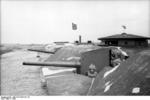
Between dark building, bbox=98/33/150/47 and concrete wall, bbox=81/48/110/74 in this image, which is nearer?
concrete wall, bbox=81/48/110/74

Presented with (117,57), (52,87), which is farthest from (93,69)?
(52,87)

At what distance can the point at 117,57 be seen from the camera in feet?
35.9

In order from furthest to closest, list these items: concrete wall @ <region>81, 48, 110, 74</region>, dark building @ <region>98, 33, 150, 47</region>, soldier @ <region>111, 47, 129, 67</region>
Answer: dark building @ <region>98, 33, 150, 47</region>
concrete wall @ <region>81, 48, 110, 74</region>
soldier @ <region>111, 47, 129, 67</region>

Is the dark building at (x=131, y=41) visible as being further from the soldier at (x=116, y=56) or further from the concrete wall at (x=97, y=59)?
the concrete wall at (x=97, y=59)

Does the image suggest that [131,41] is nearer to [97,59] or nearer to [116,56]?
[116,56]

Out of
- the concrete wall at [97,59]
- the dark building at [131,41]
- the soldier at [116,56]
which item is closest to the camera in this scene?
the soldier at [116,56]

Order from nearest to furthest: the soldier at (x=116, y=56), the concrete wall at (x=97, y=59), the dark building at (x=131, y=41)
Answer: the soldier at (x=116, y=56) → the concrete wall at (x=97, y=59) → the dark building at (x=131, y=41)

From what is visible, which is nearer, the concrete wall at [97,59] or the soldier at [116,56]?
the soldier at [116,56]

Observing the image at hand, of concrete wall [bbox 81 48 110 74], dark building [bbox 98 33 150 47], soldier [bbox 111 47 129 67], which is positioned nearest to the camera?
soldier [bbox 111 47 129 67]

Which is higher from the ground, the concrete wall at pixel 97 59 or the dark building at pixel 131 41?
the dark building at pixel 131 41

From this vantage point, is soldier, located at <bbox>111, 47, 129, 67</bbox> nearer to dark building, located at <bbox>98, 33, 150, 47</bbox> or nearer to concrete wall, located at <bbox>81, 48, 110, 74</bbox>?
concrete wall, located at <bbox>81, 48, 110, 74</bbox>

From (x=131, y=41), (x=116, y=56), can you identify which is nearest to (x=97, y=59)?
(x=116, y=56)

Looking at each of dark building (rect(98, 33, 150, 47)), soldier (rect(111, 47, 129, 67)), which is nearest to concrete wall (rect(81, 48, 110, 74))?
soldier (rect(111, 47, 129, 67))

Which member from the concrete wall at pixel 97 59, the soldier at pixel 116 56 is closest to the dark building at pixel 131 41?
the soldier at pixel 116 56
